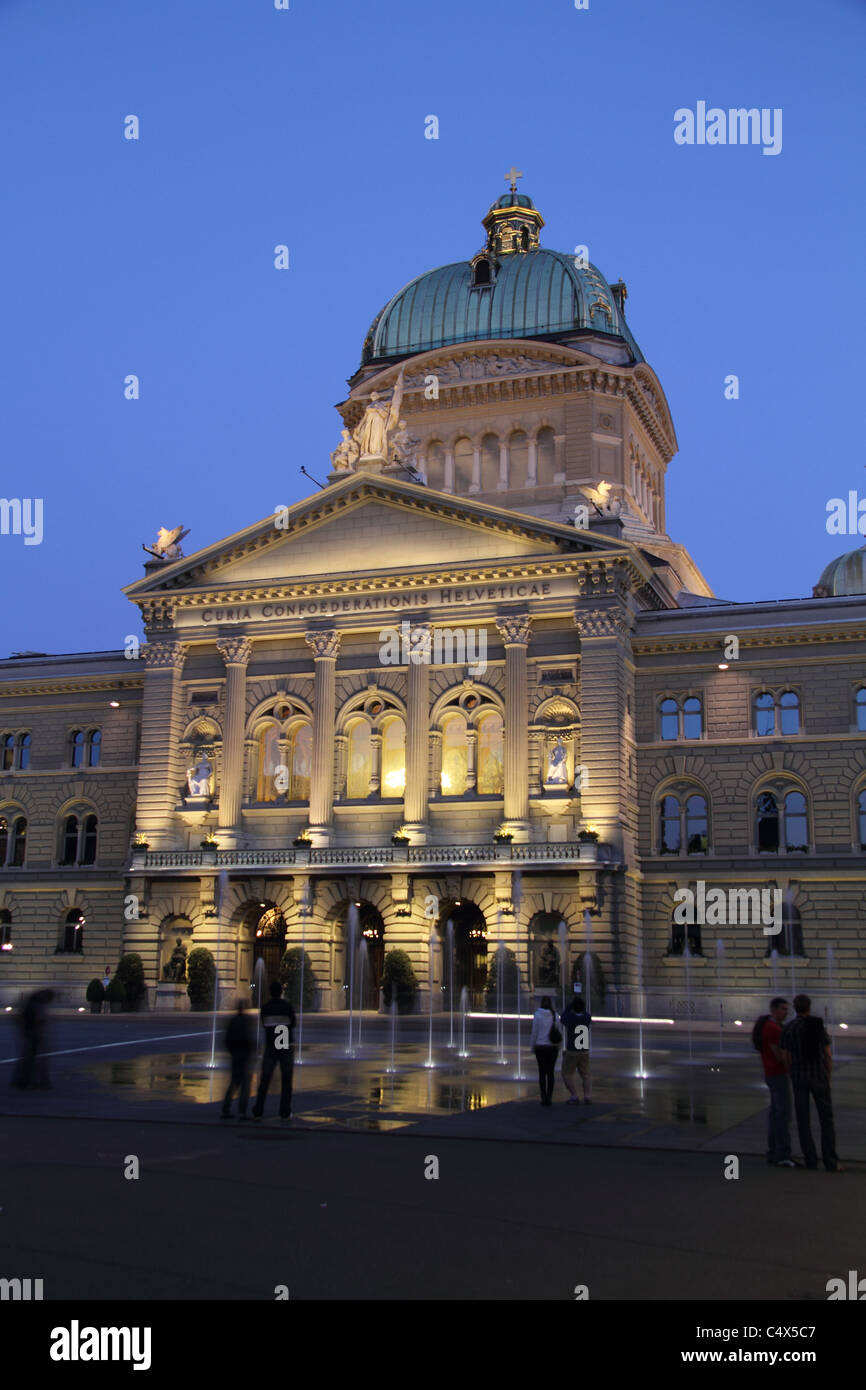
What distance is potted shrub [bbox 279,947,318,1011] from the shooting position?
49.2 meters

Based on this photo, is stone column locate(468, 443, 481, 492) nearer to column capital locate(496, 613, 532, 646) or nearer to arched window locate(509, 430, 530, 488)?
arched window locate(509, 430, 530, 488)

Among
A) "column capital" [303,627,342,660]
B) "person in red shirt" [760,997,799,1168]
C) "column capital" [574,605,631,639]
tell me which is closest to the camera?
"person in red shirt" [760,997,799,1168]

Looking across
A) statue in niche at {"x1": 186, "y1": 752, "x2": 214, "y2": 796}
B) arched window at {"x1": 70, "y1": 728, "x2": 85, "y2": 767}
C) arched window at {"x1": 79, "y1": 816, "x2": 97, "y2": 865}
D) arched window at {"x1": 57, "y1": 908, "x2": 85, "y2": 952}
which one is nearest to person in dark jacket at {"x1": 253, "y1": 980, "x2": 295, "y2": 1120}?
statue in niche at {"x1": 186, "y1": 752, "x2": 214, "y2": 796}

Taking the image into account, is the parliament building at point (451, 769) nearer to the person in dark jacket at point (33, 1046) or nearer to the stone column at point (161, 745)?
the stone column at point (161, 745)

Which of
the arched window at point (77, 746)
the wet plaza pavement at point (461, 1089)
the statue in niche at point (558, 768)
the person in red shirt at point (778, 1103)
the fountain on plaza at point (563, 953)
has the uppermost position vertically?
the arched window at point (77, 746)

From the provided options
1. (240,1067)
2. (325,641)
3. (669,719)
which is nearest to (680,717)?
(669,719)

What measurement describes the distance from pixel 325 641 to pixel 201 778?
767cm

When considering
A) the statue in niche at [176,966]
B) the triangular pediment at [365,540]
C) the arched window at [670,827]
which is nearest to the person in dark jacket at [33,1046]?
the statue in niche at [176,966]

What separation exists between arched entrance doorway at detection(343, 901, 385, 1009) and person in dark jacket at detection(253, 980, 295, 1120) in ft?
104

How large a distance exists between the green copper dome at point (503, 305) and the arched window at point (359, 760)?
23856 millimetres

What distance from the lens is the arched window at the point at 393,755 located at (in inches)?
2092

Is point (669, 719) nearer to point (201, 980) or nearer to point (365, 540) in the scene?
point (365, 540)

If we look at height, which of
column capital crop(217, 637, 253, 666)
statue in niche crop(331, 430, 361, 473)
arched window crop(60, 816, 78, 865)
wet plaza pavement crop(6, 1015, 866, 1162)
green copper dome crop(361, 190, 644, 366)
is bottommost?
wet plaza pavement crop(6, 1015, 866, 1162)

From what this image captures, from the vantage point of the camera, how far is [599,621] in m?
50.1
